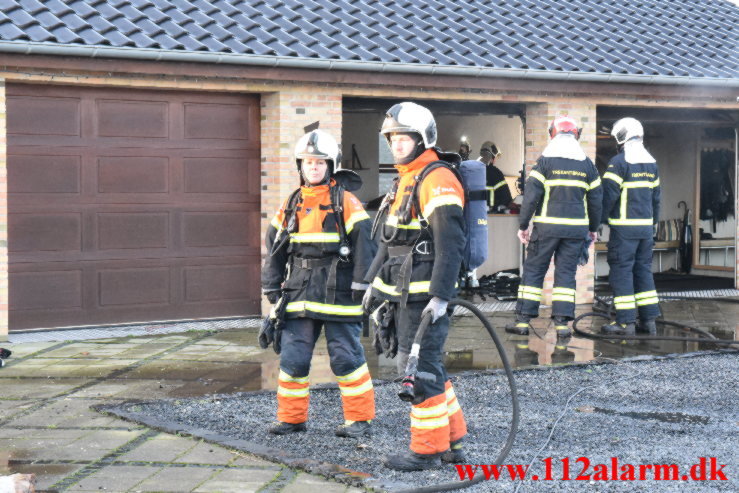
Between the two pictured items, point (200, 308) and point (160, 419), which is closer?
point (160, 419)

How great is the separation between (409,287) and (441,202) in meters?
0.50

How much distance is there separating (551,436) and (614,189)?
15.5 ft

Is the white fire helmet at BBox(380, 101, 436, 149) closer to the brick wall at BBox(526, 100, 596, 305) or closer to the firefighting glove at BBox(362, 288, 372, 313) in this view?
the firefighting glove at BBox(362, 288, 372, 313)

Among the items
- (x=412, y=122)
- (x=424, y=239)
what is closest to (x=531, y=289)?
(x=424, y=239)

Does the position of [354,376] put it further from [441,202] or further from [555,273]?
[555,273]

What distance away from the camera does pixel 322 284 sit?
668cm

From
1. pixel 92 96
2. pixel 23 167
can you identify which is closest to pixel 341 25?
pixel 92 96

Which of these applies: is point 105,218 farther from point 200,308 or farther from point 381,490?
point 381,490

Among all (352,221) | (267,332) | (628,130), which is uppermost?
(628,130)

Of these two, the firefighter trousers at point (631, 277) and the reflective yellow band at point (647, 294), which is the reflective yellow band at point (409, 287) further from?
the reflective yellow band at point (647, 294)

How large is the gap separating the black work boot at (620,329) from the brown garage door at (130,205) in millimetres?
3784

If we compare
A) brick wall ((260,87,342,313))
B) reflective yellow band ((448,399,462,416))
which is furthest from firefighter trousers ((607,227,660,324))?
reflective yellow band ((448,399,462,416))

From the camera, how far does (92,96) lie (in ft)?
35.4

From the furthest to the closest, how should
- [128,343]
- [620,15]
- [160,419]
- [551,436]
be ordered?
[620,15] < [128,343] < [160,419] < [551,436]
